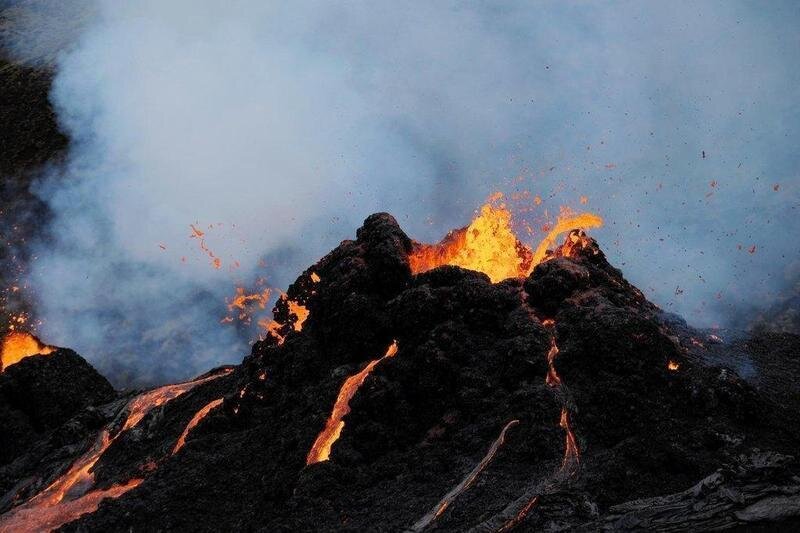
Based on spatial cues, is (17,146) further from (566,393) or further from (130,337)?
(566,393)

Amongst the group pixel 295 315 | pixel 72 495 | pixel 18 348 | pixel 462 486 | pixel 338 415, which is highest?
pixel 18 348

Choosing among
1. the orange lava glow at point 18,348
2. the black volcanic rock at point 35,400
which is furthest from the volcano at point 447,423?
the orange lava glow at point 18,348

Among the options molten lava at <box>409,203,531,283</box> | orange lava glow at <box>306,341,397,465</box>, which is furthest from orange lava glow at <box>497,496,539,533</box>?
molten lava at <box>409,203,531,283</box>

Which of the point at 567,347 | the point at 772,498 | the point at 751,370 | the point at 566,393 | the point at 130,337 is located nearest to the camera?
the point at 772,498

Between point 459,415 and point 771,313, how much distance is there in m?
23.6

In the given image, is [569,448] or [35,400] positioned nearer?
[569,448]

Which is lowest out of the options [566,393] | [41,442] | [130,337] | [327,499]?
[327,499]

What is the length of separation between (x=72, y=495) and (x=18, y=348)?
10163 millimetres

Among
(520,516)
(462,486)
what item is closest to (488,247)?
(462,486)

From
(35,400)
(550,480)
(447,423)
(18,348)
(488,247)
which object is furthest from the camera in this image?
(18,348)

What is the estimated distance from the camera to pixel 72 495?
13766mm

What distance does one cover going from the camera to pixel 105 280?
1372 inches

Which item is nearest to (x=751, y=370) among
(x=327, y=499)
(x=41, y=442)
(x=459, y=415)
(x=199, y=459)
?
(x=459, y=415)

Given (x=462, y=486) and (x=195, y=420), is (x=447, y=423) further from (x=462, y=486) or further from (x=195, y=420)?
(x=195, y=420)
